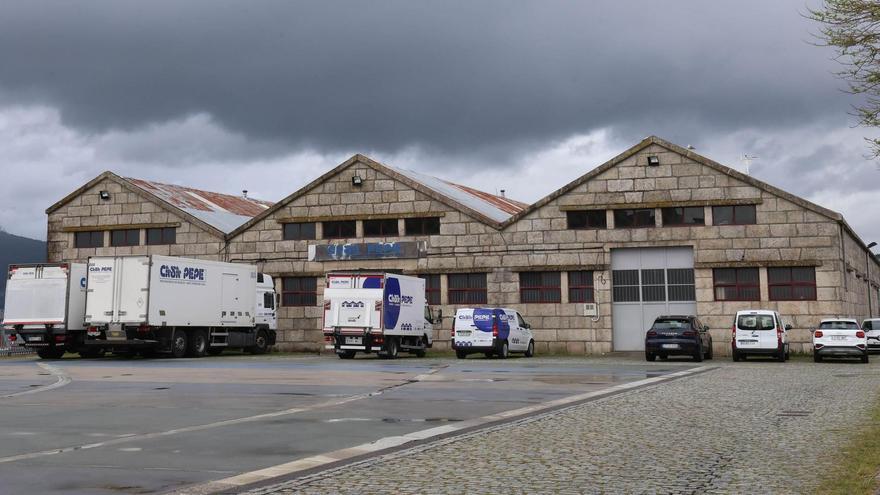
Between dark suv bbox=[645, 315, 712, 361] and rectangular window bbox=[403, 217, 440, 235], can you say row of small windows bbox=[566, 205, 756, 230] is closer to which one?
rectangular window bbox=[403, 217, 440, 235]

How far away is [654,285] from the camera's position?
3556cm

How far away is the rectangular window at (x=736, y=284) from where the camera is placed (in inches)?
1346

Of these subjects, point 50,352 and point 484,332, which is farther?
point 50,352

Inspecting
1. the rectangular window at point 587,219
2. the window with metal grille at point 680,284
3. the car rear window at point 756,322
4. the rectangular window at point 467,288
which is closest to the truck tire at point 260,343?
the rectangular window at point 467,288

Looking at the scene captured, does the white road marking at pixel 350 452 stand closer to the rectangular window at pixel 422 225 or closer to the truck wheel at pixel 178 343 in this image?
the truck wheel at pixel 178 343

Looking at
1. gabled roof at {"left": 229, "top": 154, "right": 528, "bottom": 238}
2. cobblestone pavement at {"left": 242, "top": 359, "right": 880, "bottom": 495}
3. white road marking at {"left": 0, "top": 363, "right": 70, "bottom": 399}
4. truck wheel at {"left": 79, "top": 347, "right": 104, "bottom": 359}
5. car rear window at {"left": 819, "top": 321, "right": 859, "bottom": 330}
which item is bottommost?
cobblestone pavement at {"left": 242, "top": 359, "right": 880, "bottom": 495}

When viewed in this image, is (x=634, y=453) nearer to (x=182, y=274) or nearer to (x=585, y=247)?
(x=182, y=274)

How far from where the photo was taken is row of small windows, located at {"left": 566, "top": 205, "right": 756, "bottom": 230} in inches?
1363

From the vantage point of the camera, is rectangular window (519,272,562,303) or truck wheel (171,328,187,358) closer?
truck wheel (171,328,187,358)

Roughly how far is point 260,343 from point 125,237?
10.3 meters

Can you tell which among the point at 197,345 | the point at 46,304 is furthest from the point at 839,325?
the point at 46,304

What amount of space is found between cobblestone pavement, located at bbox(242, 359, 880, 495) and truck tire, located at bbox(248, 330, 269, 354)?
2480cm

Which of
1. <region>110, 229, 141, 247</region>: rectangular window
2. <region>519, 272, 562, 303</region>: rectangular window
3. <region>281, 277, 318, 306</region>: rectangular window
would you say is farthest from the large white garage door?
<region>110, 229, 141, 247</region>: rectangular window

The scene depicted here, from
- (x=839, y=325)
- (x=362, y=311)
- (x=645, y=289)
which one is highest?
(x=645, y=289)
